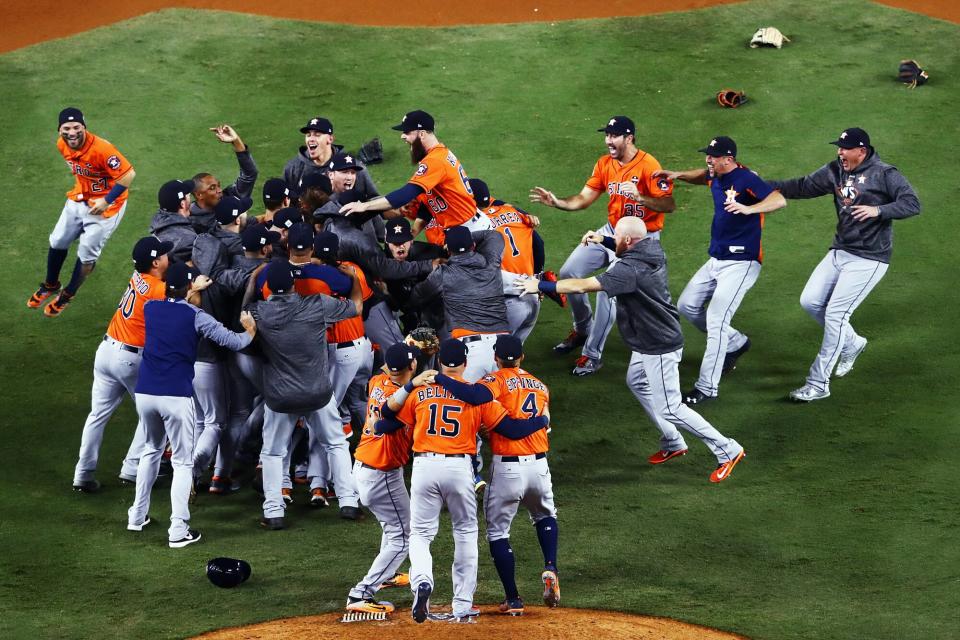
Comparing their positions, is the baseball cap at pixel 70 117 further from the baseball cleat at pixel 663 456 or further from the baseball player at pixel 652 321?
the baseball cleat at pixel 663 456

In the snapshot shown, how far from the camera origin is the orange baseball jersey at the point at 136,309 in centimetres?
824

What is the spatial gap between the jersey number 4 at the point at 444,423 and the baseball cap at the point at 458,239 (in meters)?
2.17

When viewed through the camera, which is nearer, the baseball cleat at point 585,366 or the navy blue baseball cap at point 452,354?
the navy blue baseball cap at point 452,354

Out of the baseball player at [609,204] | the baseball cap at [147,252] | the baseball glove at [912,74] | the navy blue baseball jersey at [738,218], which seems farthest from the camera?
the baseball glove at [912,74]

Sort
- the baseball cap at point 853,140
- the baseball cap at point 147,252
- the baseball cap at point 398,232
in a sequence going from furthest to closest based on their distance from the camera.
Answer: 1. the baseball cap at point 853,140
2. the baseball cap at point 398,232
3. the baseball cap at point 147,252

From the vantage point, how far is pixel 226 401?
863cm

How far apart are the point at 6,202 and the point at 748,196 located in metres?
8.01

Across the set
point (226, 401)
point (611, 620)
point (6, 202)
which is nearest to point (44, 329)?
point (6, 202)

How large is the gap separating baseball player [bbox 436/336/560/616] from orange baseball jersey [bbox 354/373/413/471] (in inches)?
15.9

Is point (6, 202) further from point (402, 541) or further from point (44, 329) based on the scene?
point (402, 541)

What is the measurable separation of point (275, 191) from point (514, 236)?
182cm

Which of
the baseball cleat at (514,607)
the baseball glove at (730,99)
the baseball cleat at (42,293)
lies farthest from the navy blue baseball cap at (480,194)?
the baseball glove at (730,99)

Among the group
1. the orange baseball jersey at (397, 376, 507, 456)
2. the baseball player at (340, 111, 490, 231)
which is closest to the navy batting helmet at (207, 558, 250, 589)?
the orange baseball jersey at (397, 376, 507, 456)

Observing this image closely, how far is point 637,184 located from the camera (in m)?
9.99
